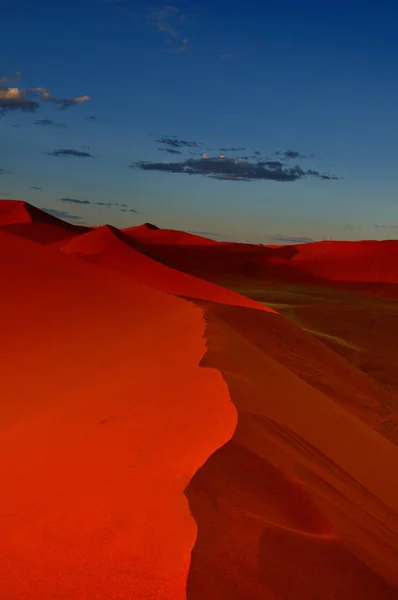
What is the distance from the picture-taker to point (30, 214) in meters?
71.6

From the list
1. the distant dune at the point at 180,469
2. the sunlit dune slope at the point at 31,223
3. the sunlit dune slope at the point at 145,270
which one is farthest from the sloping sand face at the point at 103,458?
the sunlit dune slope at the point at 31,223

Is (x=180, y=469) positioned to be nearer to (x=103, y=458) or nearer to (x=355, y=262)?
(x=103, y=458)

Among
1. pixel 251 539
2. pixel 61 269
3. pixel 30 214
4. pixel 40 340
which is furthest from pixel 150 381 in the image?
pixel 30 214

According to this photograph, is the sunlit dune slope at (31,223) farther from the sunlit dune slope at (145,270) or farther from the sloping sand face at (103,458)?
the sloping sand face at (103,458)

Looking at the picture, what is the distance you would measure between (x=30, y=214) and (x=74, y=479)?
71400 mm

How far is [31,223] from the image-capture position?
213 ft

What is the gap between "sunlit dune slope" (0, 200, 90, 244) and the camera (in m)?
60.1

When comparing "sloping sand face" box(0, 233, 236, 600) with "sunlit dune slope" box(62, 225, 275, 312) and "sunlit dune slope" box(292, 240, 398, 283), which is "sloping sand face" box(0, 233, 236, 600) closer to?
"sunlit dune slope" box(62, 225, 275, 312)

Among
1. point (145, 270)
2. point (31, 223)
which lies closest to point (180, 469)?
point (145, 270)

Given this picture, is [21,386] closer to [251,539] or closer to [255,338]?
[251,539]

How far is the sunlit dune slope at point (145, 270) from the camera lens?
2636 centimetres

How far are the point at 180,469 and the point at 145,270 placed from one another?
27.4 metres

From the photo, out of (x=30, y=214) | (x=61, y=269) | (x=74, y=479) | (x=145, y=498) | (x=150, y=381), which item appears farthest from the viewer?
(x=30, y=214)

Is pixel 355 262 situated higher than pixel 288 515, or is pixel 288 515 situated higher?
pixel 288 515
